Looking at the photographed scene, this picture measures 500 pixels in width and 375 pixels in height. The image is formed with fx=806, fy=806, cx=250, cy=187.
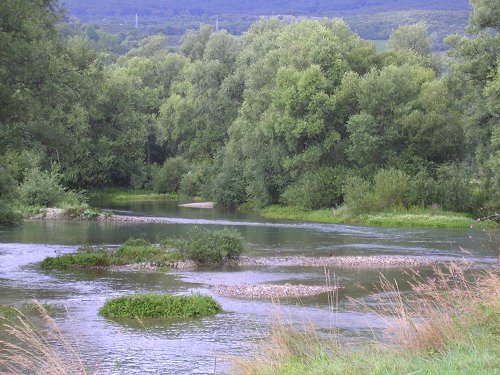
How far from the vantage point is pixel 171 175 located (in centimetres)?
10044

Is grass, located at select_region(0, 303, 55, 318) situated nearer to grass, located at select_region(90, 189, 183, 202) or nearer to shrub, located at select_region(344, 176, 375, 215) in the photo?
shrub, located at select_region(344, 176, 375, 215)

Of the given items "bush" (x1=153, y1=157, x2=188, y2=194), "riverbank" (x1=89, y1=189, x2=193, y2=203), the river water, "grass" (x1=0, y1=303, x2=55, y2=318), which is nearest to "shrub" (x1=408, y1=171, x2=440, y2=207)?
the river water

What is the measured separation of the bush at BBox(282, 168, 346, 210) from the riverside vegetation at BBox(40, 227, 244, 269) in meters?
32.5

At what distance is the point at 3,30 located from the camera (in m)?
29.6

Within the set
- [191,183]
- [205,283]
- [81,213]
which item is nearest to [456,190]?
[81,213]

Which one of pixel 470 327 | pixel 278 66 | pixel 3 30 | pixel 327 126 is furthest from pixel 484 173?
pixel 470 327

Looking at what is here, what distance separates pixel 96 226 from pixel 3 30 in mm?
26518

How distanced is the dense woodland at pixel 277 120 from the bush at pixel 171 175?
17 centimetres

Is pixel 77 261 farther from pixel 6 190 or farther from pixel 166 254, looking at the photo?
pixel 6 190

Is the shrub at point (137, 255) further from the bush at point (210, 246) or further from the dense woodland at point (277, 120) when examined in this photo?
the dense woodland at point (277, 120)

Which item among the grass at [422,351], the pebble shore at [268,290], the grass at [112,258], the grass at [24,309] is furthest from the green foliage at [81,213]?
the grass at [422,351]

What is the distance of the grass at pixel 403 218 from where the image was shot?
5859cm

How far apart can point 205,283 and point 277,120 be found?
43010mm

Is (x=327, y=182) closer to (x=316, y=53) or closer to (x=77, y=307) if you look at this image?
(x=316, y=53)
